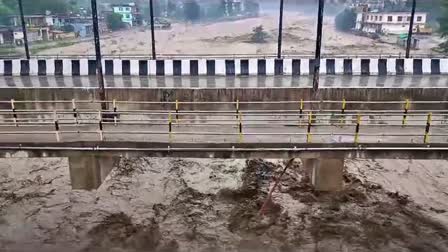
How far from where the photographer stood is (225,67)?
979 inches

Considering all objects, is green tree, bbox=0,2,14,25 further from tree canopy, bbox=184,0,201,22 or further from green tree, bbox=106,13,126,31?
tree canopy, bbox=184,0,201,22

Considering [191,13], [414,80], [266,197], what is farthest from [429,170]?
[191,13]

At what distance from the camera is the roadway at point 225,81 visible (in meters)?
21.6

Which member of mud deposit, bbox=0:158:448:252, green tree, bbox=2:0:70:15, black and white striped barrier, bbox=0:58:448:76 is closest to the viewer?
mud deposit, bbox=0:158:448:252

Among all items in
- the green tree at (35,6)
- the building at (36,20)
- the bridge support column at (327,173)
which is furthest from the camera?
the green tree at (35,6)

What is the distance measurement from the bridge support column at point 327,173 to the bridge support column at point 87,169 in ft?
17.8

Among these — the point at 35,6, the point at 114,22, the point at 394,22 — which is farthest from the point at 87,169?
the point at 114,22

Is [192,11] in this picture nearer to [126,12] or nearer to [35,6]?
[126,12]

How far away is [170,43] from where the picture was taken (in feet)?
211

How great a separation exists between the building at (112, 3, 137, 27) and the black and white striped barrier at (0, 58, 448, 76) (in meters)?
54.9

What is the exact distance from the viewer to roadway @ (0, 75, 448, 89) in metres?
21.6

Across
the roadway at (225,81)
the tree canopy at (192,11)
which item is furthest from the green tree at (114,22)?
the roadway at (225,81)

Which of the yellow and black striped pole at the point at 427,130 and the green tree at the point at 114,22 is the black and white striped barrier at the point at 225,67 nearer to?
the yellow and black striped pole at the point at 427,130

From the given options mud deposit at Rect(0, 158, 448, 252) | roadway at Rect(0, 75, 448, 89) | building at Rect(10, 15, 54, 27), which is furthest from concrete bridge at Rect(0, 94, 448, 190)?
building at Rect(10, 15, 54, 27)
